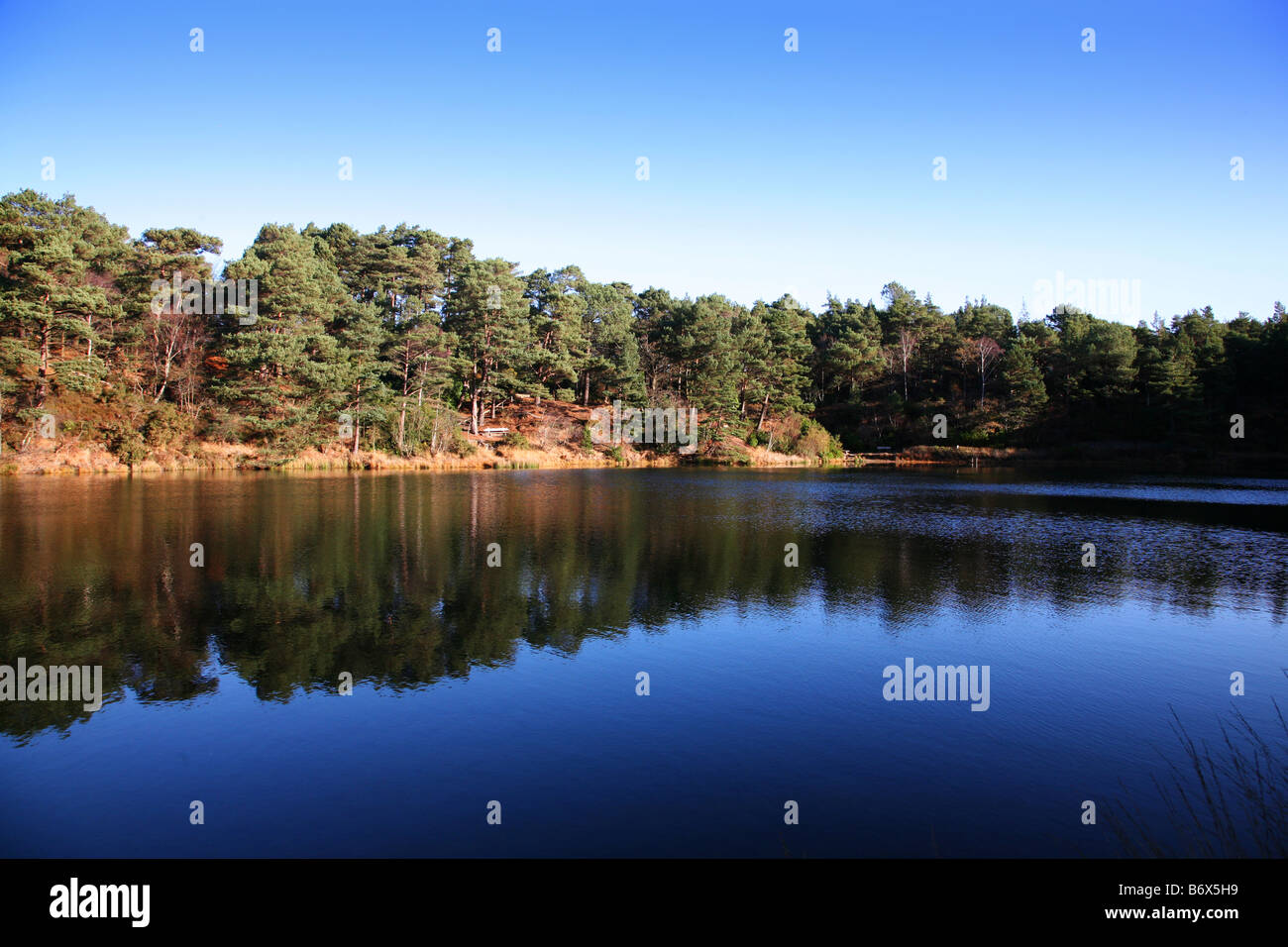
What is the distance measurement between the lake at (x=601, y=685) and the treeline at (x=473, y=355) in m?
19.6

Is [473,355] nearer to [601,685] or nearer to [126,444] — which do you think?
[126,444]

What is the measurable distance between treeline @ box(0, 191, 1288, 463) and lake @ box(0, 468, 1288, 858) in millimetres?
19591

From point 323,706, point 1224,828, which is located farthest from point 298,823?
point 1224,828

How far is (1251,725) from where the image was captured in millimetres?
8742

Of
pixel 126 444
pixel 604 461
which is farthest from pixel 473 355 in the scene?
pixel 126 444

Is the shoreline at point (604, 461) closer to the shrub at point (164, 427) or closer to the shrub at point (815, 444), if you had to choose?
the shrub at point (815, 444)

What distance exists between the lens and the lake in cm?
646

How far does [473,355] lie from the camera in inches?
2090

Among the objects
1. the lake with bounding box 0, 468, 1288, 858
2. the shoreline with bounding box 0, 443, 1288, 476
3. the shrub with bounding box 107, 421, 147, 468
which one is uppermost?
the shrub with bounding box 107, 421, 147, 468

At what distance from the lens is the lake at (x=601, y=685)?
646 cm

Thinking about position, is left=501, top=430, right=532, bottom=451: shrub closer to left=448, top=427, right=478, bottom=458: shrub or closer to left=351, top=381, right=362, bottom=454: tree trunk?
left=448, top=427, right=478, bottom=458: shrub

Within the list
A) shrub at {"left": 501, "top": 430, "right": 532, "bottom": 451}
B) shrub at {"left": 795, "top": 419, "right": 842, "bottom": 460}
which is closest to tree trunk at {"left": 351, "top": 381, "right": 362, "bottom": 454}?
shrub at {"left": 501, "top": 430, "right": 532, "bottom": 451}
